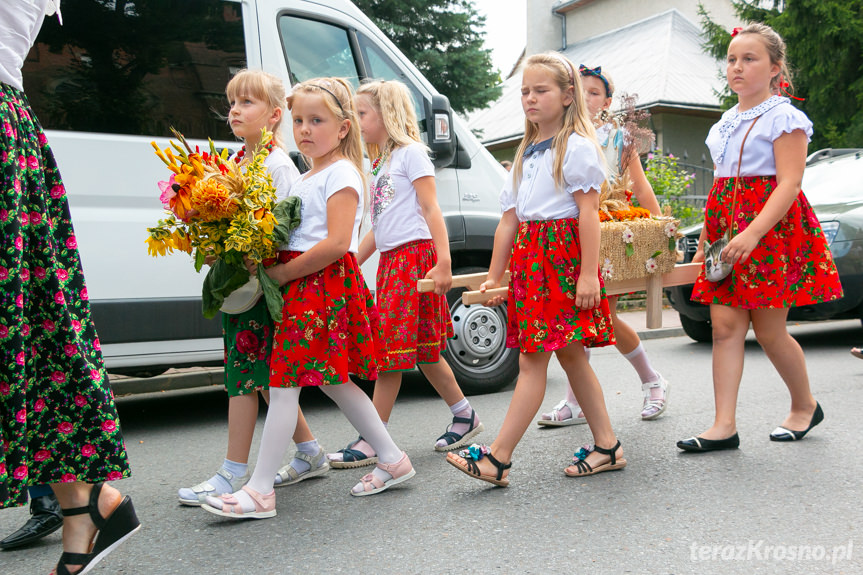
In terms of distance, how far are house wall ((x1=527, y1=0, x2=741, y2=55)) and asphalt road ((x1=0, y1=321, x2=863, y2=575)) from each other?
89.5 ft

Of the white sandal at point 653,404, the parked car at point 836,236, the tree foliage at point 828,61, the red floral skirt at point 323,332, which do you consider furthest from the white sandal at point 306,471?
the tree foliage at point 828,61

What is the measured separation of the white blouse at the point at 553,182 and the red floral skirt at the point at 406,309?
60 cm

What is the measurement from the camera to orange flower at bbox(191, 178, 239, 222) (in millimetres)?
2951

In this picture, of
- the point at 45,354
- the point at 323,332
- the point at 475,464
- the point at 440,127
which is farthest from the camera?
the point at 440,127

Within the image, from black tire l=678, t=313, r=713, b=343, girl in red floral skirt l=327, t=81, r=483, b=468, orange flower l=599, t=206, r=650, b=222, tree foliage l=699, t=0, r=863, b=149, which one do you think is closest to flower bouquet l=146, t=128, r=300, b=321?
girl in red floral skirt l=327, t=81, r=483, b=468

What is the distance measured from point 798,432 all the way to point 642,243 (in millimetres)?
1141

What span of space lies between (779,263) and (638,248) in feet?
2.04

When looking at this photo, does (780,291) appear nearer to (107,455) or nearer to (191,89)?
(107,455)

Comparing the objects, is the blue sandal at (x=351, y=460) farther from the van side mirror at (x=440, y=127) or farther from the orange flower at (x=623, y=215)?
the van side mirror at (x=440, y=127)

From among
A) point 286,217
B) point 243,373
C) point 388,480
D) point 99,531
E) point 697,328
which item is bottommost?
point 697,328

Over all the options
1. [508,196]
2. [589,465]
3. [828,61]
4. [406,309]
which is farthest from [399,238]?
[828,61]

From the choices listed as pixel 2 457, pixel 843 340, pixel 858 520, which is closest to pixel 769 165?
pixel 858 520

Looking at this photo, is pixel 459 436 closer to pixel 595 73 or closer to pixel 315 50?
pixel 595 73

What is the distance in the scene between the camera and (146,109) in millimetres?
4598
